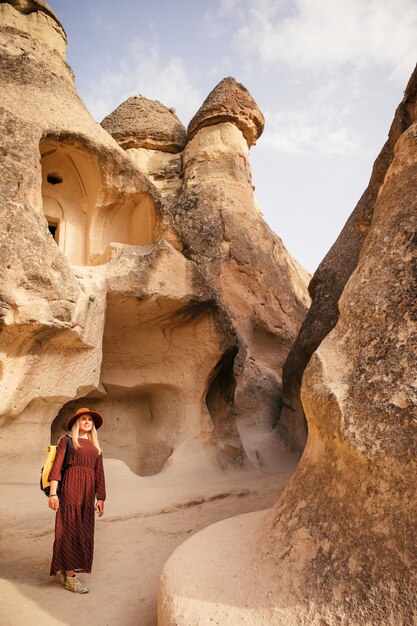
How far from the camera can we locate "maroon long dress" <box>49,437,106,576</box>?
10.2ft

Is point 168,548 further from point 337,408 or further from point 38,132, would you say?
point 38,132

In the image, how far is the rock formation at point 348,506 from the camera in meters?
2.02

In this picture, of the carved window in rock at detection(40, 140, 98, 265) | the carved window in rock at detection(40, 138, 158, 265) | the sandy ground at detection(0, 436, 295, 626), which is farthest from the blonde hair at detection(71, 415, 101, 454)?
the carved window in rock at detection(40, 140, 98, 265)

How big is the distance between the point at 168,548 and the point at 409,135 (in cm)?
360

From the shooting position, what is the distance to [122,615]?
2883mm

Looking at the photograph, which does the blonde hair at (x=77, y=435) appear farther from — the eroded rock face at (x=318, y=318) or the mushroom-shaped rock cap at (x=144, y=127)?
the mushroom-shaped rock cap at (x=144, y=127)

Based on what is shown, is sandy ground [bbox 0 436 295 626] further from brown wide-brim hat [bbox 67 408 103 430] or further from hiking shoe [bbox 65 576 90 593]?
brown wide-brim hat [bbox 67 408 103 430]

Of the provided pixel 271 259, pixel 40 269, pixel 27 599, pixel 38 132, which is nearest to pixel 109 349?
pixel 40 269

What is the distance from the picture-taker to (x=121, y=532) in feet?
14.1

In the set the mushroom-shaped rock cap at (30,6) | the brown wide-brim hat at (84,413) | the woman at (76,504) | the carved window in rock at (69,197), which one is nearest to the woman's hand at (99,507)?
the woman at (76,504)

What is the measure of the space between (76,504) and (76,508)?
25 mm

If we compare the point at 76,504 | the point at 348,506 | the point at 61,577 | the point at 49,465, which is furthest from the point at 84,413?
the point at 348,506

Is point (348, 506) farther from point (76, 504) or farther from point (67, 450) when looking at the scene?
point (67, 450)

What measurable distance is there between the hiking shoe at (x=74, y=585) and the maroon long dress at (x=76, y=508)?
0.19 ft
